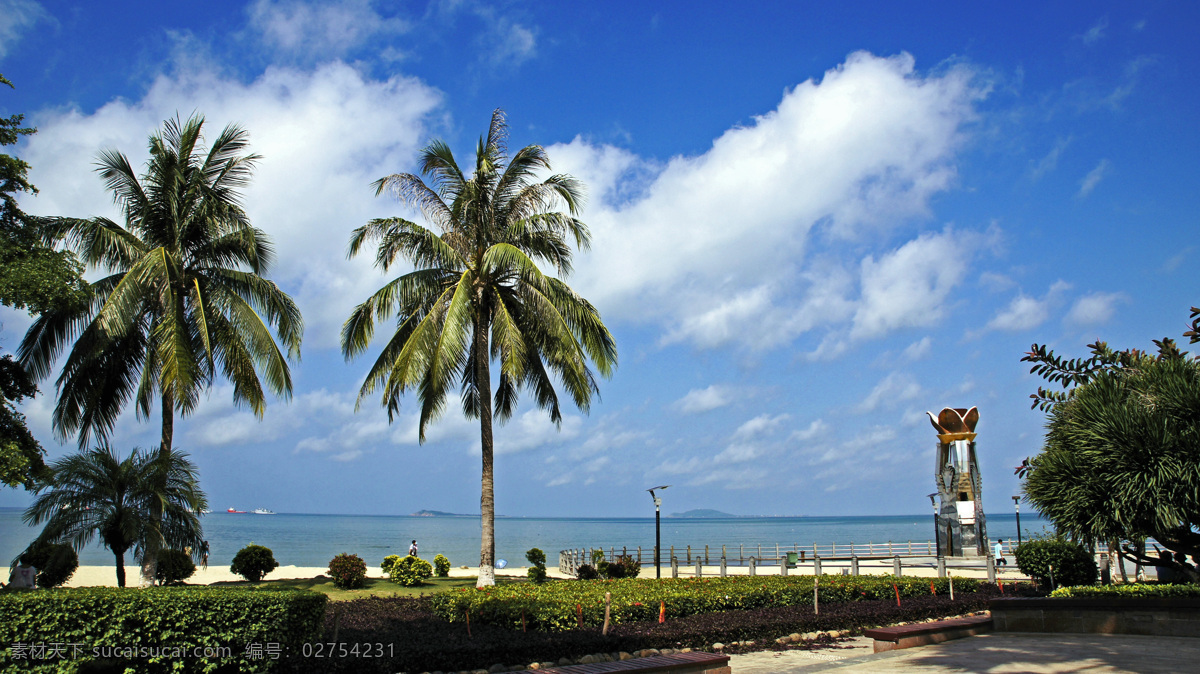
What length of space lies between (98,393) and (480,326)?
365 inches

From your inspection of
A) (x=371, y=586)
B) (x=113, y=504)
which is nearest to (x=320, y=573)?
(x=371, y=586)

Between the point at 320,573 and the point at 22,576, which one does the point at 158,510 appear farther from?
the point at 320,573

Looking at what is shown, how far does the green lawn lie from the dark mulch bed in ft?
10.9

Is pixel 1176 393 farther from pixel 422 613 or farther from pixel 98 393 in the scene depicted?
pixel 98 393

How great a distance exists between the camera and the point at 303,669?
8.44 metres

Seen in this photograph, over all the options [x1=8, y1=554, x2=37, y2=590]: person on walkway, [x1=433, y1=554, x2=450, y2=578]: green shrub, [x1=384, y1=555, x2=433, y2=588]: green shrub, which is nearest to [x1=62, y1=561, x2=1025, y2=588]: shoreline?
[x1=433, y1=554, x2=450, y2=578]: green shrub

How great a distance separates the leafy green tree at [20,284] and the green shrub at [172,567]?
4530 mm

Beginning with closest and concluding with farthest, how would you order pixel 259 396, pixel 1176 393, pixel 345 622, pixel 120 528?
pixel 1176 393
pixel 345 622
pixel 120 528
pixel 259 396

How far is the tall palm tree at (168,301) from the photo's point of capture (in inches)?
707

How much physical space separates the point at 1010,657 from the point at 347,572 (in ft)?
51.8

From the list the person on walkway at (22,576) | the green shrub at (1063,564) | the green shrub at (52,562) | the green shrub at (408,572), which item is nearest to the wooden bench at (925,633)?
the green shrub at (1063,564)

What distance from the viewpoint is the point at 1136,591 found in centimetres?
1212

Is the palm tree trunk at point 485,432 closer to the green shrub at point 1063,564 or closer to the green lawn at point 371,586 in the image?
the green lawn at point 371,586

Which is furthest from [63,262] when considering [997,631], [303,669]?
[997,631]
